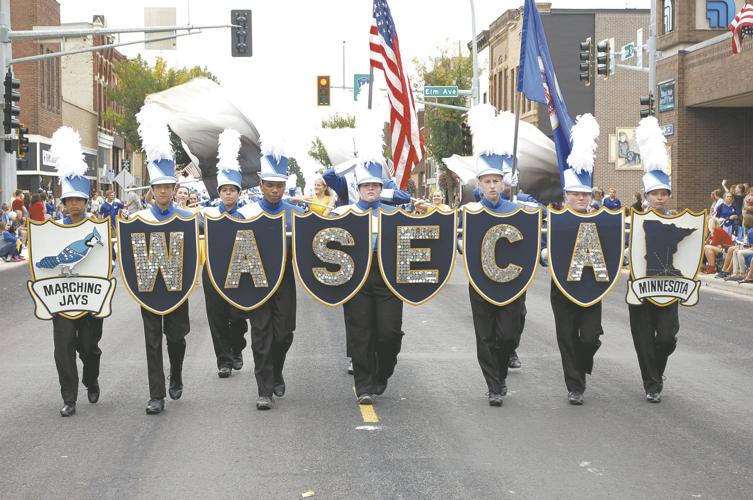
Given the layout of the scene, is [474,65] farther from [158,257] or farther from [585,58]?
[158,257]

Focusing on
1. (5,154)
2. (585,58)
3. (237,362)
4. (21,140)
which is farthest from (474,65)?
(237,362)

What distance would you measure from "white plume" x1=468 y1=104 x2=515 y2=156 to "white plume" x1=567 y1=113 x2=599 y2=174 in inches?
20.8

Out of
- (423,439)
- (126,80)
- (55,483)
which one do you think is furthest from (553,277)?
(126,80)

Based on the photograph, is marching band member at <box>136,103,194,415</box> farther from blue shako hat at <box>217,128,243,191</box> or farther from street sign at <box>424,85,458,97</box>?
street sign at <box>424,85,458,97</box>

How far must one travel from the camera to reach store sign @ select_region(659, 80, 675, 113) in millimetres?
37312

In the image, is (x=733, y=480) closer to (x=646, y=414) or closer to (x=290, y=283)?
(x=646, y=414)

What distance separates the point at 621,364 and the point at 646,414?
2656 mm

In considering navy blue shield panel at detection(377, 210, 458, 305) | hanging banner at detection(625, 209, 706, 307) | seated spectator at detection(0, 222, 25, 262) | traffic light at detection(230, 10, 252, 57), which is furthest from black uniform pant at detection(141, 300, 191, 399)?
seated spectator at detection(0, 222, 25, 262)

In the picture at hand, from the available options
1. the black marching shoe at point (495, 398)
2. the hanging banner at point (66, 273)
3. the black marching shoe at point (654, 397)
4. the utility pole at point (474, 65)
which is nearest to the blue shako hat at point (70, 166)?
the hanging banner at point (66, 273)

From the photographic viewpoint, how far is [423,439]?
287 inches

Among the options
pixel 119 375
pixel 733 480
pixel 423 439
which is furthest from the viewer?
pixel 119 375

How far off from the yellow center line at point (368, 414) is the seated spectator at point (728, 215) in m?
15.8

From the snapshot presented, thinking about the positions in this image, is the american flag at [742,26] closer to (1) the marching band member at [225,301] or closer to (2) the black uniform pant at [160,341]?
(1) the marching band member at [225,301]

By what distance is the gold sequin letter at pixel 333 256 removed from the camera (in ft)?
28.6
